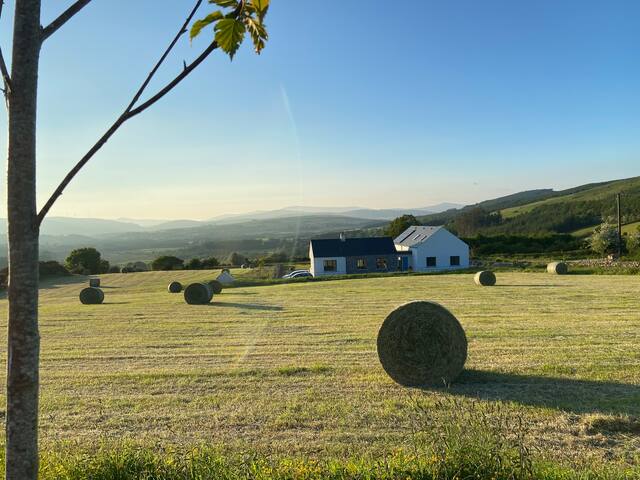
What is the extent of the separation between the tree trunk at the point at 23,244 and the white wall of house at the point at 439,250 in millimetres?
53096

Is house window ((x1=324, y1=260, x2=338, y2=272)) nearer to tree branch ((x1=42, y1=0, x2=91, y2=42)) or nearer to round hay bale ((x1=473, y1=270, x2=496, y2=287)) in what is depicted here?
round hay bale ((x1=473, y1=270, x2=496, y2=287))

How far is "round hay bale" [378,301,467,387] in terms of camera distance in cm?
971

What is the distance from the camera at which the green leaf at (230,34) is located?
118 inches

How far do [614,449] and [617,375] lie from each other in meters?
3.88

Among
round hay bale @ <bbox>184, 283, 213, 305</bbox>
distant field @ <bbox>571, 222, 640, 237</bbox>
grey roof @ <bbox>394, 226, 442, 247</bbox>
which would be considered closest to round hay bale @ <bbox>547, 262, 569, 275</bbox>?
grey roof @ <bbox>394, 226, 442, 247</bbox>

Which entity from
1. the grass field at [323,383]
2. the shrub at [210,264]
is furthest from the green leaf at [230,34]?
the shrub at [210,264]

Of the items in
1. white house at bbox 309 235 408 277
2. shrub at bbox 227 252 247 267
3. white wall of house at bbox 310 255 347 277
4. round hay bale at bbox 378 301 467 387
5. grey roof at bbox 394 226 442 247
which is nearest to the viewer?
round hay bale at bbox 378 301 467 387

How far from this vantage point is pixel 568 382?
9.30 metres

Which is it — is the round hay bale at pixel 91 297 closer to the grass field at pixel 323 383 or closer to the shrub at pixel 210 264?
the grass field at pixel 323 383

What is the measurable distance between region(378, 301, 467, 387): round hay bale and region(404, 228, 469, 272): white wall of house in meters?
45.2

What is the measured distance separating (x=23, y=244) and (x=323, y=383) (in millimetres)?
7505

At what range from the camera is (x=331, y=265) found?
175ft

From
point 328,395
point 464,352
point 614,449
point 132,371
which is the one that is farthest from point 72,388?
point 614,449

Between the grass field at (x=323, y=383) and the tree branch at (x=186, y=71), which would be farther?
the grass field at (x=323, y=383)
